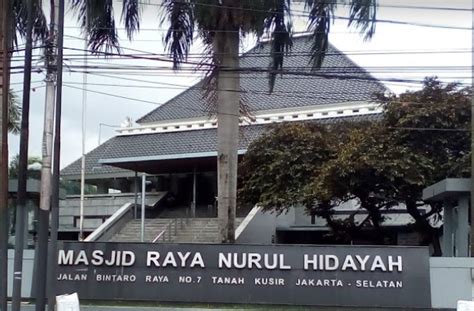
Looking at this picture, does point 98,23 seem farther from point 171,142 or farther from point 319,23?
point 171,142

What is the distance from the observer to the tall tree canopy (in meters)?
24.7

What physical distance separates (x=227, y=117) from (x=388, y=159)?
23.4ft

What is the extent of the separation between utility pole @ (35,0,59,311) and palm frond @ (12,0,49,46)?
25.0 inches

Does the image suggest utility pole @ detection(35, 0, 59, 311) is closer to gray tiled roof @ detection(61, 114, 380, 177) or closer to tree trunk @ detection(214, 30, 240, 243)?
tree trunk @ detection(214, 30, 240, 243)

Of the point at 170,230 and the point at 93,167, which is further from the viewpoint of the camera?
the point at 93,167

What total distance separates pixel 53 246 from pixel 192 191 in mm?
22452

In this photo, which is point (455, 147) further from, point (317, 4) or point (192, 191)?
point (192, 191)

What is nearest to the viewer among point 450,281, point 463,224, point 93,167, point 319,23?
point 450,281

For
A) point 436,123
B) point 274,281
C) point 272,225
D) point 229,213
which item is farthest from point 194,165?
point 274,281

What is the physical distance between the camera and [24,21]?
19.7 m

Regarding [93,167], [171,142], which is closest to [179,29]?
[171,142]

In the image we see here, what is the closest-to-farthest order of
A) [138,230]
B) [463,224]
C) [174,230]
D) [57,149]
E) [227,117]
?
[57,149]
[463,224]
[227,117]
[174,230]
[138,230]

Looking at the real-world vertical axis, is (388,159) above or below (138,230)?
above

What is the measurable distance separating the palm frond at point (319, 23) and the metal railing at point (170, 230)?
44.7 ft
